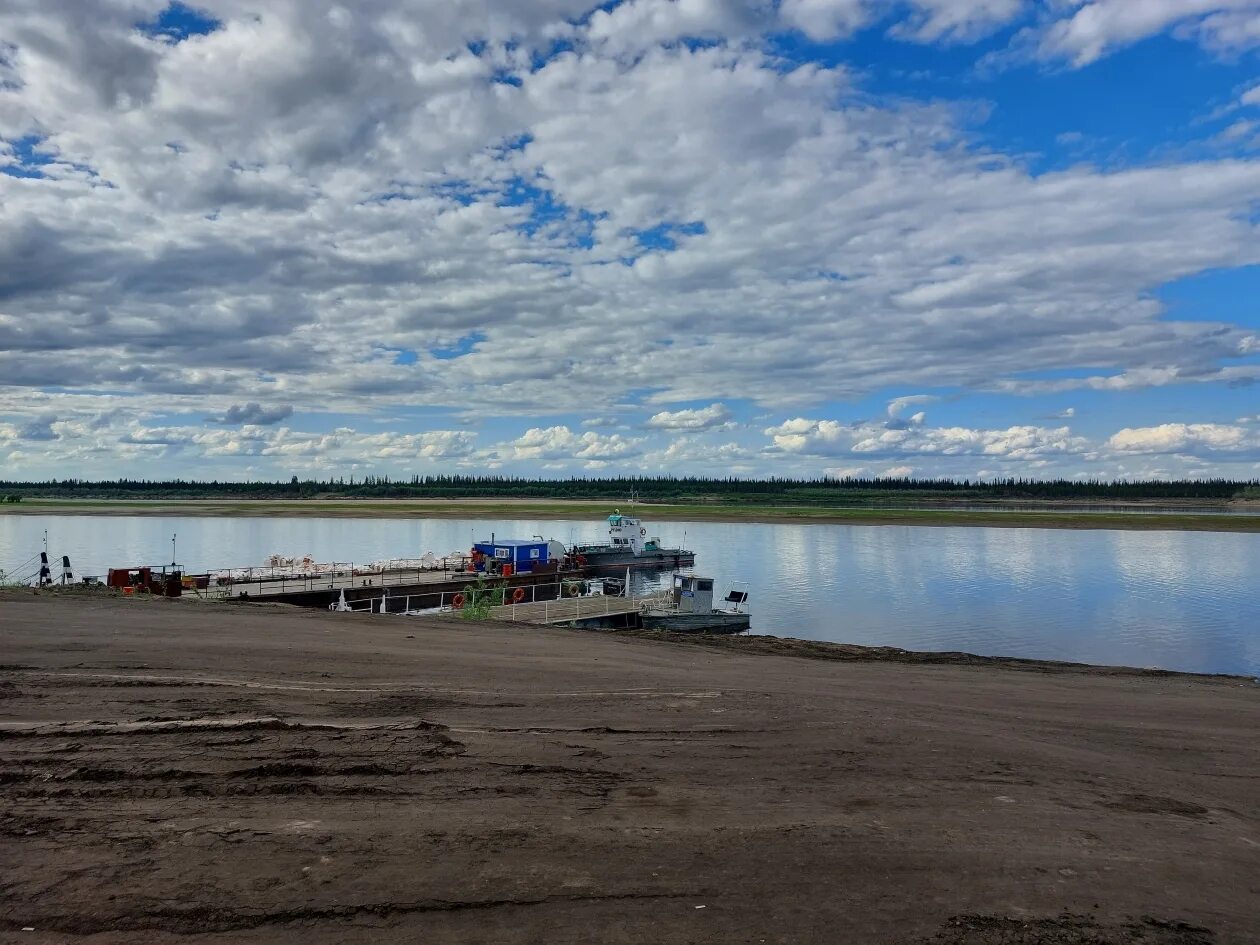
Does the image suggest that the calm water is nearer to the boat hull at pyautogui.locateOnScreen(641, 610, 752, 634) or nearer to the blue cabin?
the boat hull at pyautogui.locateOnScreen(641, 610, 752, 634)

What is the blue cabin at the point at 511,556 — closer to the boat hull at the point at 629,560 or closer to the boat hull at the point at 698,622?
the boat hull at the point at 629,560

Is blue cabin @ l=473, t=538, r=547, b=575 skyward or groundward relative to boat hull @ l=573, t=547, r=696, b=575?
skyward

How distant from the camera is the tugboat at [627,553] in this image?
5800 cm

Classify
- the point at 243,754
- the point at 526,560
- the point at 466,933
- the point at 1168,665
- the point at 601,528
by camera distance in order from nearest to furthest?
the point at 466,933, the point at 243,754, the point at 1168,665, the point at 526,560, the point at 601,528

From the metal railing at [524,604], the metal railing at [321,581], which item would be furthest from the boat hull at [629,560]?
the metal railing at [524,604]

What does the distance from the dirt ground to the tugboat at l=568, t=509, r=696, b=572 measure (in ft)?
147

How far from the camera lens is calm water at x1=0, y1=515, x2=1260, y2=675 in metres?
30.7

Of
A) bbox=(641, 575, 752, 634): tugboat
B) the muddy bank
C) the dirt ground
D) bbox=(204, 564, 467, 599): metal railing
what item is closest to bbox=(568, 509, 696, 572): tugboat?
bbox=(204, 564, 467, 599): metal railing

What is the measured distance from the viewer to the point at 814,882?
5832 mm

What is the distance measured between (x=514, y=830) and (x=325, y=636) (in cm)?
1148

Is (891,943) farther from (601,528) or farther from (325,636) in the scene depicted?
(601,528)

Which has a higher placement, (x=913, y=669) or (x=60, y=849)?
(x=60, y=849)

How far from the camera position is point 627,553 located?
59.9 m

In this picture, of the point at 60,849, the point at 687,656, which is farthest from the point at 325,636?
the point at 60,849
